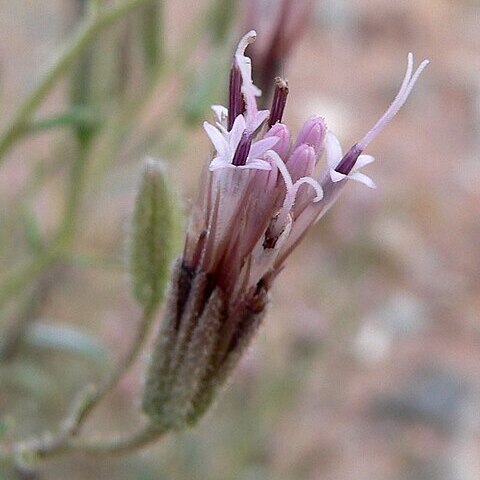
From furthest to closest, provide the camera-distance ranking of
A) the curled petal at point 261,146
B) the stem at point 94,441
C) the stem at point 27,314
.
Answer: the stem at point 27,314, the stem at point 94,441, the curled petal at point 261,146

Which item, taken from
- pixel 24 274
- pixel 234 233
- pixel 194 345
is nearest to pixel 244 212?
pixel 234 233

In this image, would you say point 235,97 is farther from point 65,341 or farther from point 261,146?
point 65,341

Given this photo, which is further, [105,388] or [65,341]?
[65,341]

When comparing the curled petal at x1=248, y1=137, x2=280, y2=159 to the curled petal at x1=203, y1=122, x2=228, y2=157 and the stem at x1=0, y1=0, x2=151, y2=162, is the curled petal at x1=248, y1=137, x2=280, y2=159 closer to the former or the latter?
the curled petal at x1=203, y1=122, x2=228, y2=157

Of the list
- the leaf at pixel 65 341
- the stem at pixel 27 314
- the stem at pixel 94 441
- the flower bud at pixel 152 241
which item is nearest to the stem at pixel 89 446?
the stem at pixel 94 441

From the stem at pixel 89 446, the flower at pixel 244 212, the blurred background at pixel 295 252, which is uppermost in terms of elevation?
the flower at pixel 244 212

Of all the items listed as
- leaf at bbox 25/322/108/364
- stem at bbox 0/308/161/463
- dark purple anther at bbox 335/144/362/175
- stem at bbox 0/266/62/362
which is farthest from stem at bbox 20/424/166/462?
stem at bbox 0/266/62/362

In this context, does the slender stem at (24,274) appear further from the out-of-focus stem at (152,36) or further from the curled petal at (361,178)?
the curled petal at (361,178)

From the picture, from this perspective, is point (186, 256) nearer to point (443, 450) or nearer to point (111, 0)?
point (111, 0)
